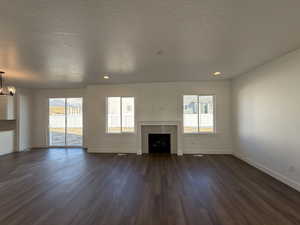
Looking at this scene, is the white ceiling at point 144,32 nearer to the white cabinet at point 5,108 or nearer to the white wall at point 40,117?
the white cabinet at point 5,108

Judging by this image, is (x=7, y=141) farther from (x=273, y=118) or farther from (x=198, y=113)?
(x=273, y=118)

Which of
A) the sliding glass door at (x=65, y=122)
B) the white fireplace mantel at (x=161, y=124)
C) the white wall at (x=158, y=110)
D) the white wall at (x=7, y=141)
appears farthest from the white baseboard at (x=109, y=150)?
the white wall at (x=7, y=141)

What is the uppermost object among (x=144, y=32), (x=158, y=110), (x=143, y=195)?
(x=144, y=32)

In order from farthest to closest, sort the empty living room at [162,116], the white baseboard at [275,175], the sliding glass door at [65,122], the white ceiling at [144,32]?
1. the sliding glass door at [65,122]
2. the white baseboard at [275,175]
3. the empty living room at [162,116]
4. the white ceiling at [144,32]

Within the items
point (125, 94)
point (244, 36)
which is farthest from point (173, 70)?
point (125, 94)

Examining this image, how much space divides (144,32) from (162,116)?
4.10m

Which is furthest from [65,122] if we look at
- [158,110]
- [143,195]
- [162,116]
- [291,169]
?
[291,169]

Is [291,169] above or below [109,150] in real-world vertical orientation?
above

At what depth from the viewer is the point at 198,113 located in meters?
6.12

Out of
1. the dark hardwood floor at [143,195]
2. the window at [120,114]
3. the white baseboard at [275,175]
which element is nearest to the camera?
the dark hardwood floor at [143,195]

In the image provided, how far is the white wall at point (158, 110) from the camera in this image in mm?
5918

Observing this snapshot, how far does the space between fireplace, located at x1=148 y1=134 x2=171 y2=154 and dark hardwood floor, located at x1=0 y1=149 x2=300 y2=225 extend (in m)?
1.41

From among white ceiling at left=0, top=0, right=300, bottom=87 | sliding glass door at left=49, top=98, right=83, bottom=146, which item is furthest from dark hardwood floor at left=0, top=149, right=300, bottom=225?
white ceiling at left=0, top=0, right=300, bottom=87

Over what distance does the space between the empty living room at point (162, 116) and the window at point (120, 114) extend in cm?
A: 4
